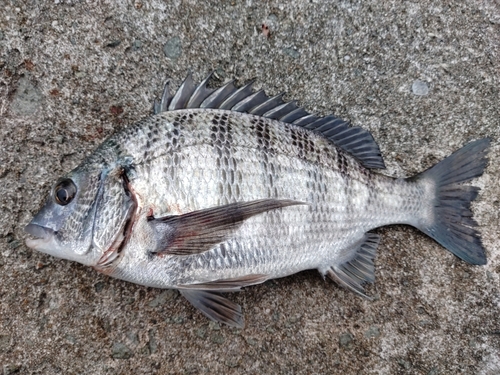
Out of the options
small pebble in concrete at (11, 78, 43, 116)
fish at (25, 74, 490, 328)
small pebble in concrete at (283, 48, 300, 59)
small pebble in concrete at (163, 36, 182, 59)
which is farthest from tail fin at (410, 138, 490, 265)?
small pebble in concrete at (11, 78, 43, 116)

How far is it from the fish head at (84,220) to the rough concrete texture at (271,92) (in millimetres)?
311

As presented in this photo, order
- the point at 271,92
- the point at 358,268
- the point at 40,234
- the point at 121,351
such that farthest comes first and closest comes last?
the point at 271,92
the point at 358,268
the point at 121,351
the point at 40,234

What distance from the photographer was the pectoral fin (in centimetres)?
141

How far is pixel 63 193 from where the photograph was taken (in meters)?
1.41

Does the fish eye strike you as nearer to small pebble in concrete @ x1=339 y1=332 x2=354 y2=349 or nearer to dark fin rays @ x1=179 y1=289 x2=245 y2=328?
dark fin rays @ x1=179 y1=289 x2=245 y2=328

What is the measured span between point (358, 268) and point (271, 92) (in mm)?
863

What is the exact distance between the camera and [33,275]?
1.65m

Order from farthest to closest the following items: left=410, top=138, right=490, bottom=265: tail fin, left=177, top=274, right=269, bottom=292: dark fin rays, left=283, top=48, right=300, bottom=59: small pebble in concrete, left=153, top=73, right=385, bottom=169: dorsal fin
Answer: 1. left=283, top=48, right=300, bottom=59: small pebble in concrete
2. left=410, top=138, right=490, bottom=265: tail fin
3. left=153, top=73, right=385, bottom=169: dorsal fin
4. left=177, top=274, right=269, bottom=292: dark fin rays

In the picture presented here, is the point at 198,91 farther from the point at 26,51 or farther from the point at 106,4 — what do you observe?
the point at 26,51

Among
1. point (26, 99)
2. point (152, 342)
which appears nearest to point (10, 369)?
point (152, 342)

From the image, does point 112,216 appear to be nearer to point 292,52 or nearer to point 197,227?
point 197,227

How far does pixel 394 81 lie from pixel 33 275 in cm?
177

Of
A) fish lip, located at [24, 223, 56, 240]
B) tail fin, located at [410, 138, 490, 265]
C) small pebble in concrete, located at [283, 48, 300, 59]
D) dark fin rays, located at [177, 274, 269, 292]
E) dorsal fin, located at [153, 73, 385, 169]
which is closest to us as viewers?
fish lip, located at [24, 223, 56, 240]

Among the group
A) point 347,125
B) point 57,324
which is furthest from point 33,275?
point 347,125
